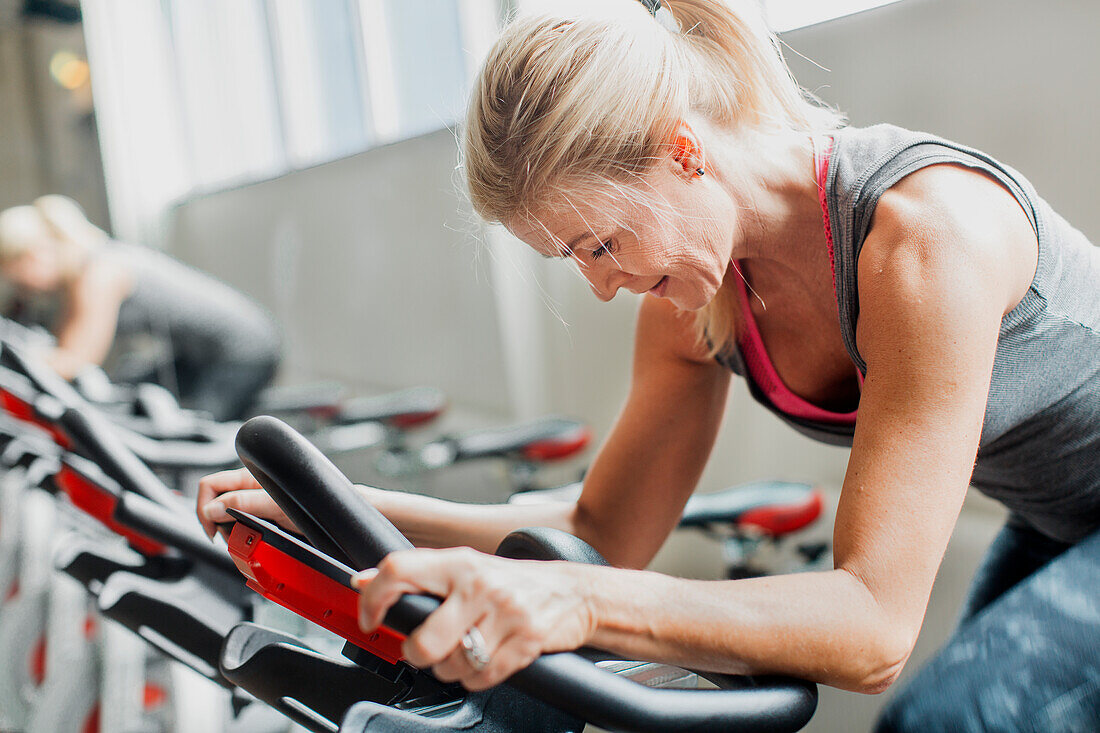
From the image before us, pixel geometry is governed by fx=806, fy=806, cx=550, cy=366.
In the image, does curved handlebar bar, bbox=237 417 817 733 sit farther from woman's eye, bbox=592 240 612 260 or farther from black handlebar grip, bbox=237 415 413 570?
woman's eye, bbox=592 240 612 260

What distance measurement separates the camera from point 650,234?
75 centimetres

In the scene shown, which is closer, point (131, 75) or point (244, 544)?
point (244, 544)

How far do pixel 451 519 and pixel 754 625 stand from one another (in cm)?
41

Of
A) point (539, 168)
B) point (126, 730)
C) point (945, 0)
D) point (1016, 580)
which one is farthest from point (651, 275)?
point (126, 730)

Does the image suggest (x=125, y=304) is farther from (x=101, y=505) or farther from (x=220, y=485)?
(x=220, y=485)

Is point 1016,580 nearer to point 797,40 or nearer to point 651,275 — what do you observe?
point 651,275

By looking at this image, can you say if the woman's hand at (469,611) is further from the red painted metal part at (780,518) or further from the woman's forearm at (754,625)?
the red painted metal part at (780,518)

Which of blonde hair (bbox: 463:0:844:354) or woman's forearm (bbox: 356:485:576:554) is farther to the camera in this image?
woman's forearm (bbox: 356:485:576:554)

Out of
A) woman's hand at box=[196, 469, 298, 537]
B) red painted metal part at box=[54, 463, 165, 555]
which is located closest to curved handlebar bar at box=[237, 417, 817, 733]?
woman's hand at box=[196, 469, 298, 537]

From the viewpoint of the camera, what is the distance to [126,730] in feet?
4.93

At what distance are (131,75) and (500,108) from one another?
Result: 2.15 m

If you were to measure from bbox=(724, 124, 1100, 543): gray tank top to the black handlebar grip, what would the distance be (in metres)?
0.46

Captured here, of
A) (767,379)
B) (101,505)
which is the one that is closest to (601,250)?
(767,379)

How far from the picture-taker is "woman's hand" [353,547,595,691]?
1.50 feet
